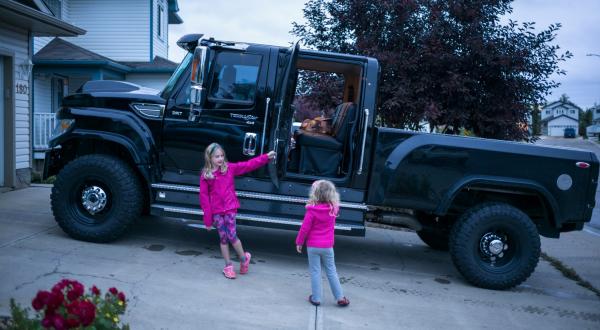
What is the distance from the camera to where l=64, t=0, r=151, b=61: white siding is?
19.6 metres

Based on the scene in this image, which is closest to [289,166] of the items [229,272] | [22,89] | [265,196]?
[265,196]

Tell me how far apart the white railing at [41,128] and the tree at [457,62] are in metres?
9.13

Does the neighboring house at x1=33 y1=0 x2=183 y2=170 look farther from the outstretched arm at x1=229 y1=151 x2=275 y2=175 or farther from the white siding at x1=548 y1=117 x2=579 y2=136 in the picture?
the white siding at x1=548 y1=117 x2=579 y2=136

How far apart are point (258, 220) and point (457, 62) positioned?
173 inches

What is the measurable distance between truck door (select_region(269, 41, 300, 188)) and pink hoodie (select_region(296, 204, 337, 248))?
1.18m

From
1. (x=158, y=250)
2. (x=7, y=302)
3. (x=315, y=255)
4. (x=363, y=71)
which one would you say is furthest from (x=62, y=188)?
(x=363, y=71)

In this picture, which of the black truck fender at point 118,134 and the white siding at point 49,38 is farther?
the white siding at point 49,38

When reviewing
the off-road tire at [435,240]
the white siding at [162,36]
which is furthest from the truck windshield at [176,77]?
the white siding at [162,36]

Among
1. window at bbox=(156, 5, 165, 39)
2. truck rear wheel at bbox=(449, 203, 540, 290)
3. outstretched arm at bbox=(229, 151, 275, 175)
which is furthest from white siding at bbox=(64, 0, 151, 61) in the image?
truck rear wheel at bbox=(449, 203, 540, 290)

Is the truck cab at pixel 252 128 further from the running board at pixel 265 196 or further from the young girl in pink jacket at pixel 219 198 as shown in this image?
the young girl in pink jacket at pixel 219 198

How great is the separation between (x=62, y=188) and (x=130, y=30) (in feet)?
A: 49.9

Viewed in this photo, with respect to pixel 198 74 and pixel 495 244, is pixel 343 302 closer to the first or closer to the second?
pixel 495 244

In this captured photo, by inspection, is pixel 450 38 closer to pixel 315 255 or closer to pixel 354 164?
pixel 354 164

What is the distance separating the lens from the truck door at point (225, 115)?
5.89 m
